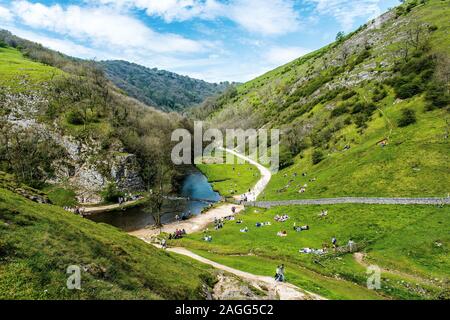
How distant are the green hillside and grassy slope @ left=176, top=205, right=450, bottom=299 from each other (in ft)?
33.7

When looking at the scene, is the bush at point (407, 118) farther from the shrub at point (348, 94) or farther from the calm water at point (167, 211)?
the calm water at point (167, 211)

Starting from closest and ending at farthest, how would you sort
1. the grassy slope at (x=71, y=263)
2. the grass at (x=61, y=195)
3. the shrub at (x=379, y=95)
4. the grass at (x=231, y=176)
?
the grassy slope at (x=71, y=263)
the grass at (x=61, y=195)
the shrub at (x=379, y=95)
the grass at (x=231, y=176)

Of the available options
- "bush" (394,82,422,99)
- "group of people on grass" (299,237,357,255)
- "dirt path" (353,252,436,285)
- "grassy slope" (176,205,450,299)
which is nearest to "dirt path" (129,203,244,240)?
"grassy slope" (176,205,450,299)

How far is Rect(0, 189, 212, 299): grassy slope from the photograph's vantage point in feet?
68.7

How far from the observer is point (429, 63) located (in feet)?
387

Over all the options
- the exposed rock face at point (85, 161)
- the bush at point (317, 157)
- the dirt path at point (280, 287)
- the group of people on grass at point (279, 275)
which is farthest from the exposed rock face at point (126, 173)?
the group of people on grass at point (279, 275)

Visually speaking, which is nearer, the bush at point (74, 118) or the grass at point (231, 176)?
the grass at point (231, 176)

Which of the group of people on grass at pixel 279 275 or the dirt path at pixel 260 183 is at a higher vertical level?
the dirt path at pixel 260 183

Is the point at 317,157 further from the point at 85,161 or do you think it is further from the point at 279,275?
the point at 85,161

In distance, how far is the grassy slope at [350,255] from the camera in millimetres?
44334

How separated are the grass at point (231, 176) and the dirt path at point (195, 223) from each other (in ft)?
61.5

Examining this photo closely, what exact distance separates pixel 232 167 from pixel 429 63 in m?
87.4

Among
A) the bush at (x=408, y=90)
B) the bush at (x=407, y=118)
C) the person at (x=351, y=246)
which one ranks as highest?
the bush at (x=408, y=90)

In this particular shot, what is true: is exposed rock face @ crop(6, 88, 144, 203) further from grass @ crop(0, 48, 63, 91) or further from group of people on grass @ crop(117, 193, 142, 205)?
grass @ crop(0, 48, 63, 91)
